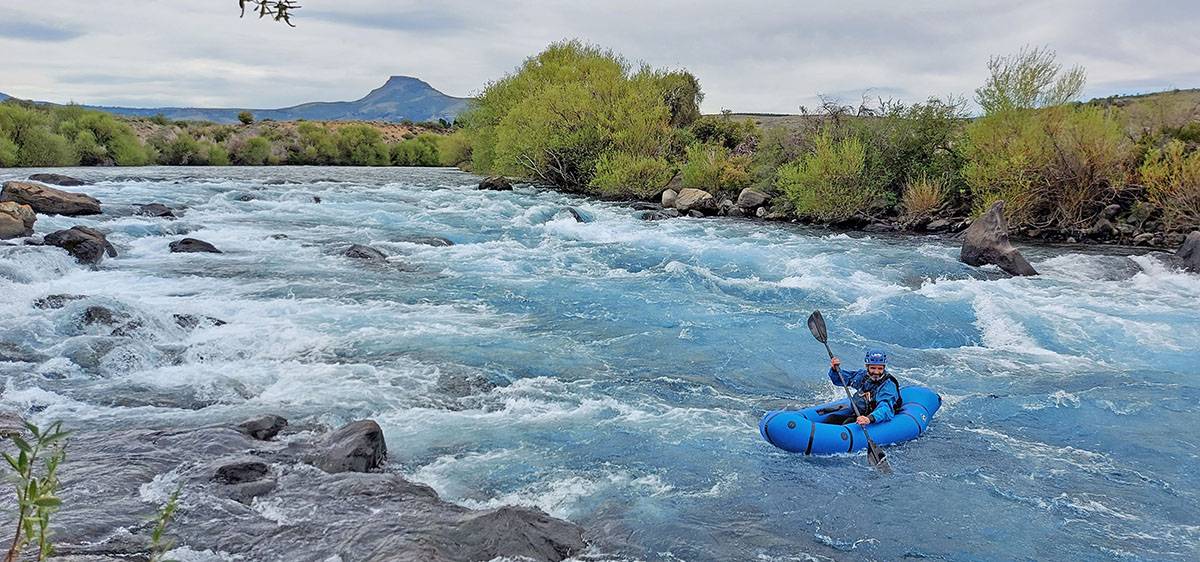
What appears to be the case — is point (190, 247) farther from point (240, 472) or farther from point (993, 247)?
point (993, 247)

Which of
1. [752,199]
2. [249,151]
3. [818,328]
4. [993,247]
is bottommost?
[818,328]

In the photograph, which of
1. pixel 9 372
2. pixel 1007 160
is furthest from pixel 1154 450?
pixel 1007 160

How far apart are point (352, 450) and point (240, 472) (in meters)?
0.89

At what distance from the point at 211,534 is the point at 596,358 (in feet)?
19.6

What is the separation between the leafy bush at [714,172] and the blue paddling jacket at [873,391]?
66.3ft

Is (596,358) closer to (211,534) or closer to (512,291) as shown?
(512,291)

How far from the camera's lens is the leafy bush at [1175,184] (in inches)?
686

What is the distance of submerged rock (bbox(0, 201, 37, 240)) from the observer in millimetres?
16266

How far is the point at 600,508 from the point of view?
6641 millimetres

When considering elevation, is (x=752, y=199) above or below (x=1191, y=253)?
above

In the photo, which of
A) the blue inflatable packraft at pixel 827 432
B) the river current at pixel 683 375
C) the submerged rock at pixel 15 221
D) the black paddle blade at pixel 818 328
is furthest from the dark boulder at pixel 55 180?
the blue inflatable packraft at pixel 827 432

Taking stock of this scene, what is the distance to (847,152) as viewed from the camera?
23.1m

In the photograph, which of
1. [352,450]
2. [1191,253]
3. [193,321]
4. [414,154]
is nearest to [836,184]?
Answer: [1191,253]

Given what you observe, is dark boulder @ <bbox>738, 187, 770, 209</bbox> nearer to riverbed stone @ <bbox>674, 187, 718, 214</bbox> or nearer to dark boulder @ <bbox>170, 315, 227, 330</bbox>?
riverbed stone @ <bbox>674, 187, 718, 214</bbox>
